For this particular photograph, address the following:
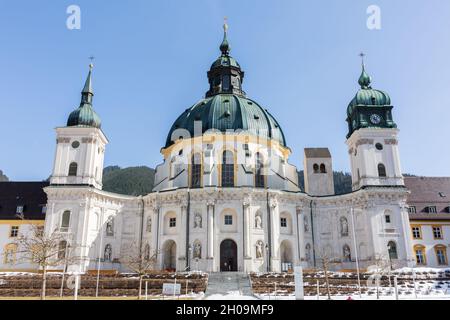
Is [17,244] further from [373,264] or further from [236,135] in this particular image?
[373,264]

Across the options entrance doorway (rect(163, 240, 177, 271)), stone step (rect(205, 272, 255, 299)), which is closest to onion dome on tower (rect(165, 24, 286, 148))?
entrance doorway (rect(163, 240, 177, 271))

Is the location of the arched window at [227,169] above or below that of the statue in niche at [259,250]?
above

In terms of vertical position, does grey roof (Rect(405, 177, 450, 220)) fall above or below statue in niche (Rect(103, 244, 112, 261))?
above

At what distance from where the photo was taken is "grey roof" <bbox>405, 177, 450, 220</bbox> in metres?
53.3

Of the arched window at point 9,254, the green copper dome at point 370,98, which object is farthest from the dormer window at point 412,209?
the arched window at point 9,254

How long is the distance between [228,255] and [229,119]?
1990cm

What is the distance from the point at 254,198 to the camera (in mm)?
50375

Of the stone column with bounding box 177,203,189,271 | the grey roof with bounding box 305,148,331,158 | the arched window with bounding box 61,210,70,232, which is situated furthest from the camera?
the grey roof with bounding box 305,148,331,158

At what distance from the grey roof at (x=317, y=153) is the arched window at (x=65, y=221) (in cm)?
3885

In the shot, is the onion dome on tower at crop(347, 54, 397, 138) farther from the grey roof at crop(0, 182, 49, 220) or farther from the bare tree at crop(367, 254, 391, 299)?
the grey roof at crop(0, 182, 49, 220)

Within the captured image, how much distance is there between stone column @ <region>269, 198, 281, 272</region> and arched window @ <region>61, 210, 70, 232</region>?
1030 inches

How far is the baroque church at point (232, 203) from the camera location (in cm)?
4894

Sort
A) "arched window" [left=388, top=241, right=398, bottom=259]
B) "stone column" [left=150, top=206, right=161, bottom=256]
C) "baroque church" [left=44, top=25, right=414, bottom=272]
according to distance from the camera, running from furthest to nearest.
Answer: "stone column" [left=150, top=206, right=161, bottom=256] → "baroque church" [left=44, top=25, right=414, bottom=272] → "arched window" [left=388, top=241, right=398, bottom=259]

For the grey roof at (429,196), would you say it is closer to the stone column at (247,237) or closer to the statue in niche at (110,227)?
the stone column at (247,237)
